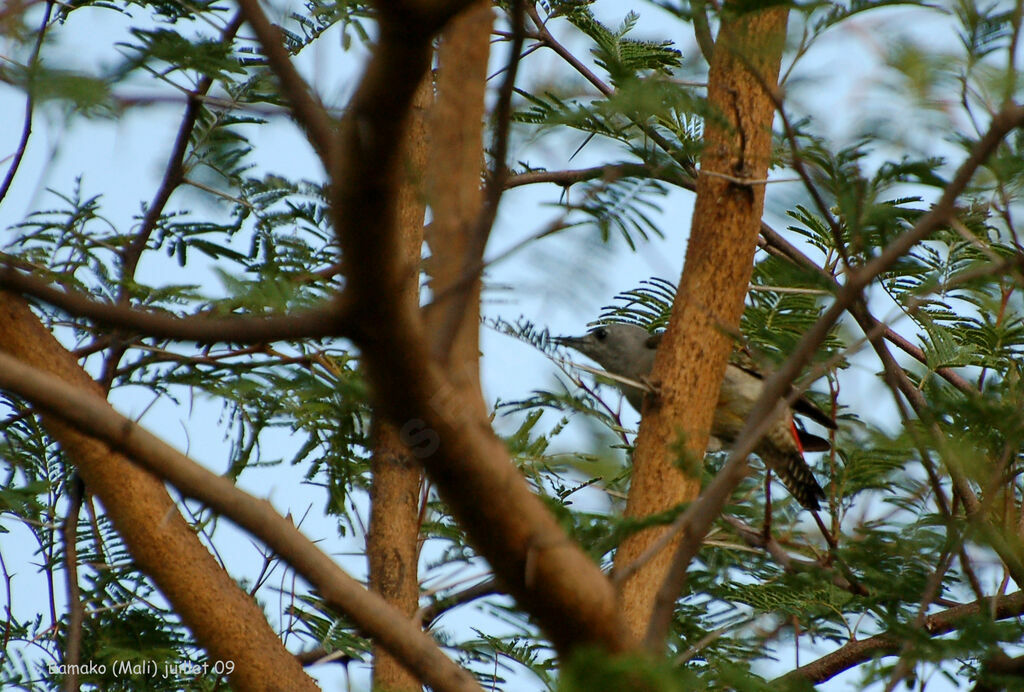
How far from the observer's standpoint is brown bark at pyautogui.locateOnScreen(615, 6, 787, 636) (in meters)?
3.10

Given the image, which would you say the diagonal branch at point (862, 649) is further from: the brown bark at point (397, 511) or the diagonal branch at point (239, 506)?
the diagonal branch at point (239, 506)

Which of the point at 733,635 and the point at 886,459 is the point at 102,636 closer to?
the point at 733,635

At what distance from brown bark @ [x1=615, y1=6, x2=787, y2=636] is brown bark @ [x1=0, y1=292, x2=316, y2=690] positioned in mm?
1106

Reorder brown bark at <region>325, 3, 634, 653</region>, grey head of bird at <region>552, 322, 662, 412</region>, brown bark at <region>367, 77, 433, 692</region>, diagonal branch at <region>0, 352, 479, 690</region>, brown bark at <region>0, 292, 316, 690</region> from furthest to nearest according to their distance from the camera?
1. grey head of bird at <region>552, 322, 662, 412</region>
2. brown bark at <region>367, 77, 433, 692</region>
3. brown bark at <region>0, 292, 316, 690</region>
4. diagonal branch at <region>0, 352, 479, 690</region>
5. brown bark at <region>325, 3, 634, 653</region>

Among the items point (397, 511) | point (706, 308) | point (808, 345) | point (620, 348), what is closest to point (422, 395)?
point (808, 345)

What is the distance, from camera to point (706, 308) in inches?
124

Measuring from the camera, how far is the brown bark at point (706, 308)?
3098mm

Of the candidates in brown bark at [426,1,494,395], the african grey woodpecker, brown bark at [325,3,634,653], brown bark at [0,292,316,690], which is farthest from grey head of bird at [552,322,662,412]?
brown bark at [325,3,634,653]

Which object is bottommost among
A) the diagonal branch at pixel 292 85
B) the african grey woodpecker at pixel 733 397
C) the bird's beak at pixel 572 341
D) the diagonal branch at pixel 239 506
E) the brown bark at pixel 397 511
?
the diagonal branch at pixel 239 506

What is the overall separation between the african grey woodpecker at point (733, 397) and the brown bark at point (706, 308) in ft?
6.81

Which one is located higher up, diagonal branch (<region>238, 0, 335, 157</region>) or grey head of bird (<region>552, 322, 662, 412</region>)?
grey head of bird (<region>552, 322, 662, 412</region>)

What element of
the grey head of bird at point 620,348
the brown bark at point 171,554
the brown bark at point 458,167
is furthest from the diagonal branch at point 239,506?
the grey head of bird at point 620,348

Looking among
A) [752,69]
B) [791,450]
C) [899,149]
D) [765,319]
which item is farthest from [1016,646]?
[791,450]

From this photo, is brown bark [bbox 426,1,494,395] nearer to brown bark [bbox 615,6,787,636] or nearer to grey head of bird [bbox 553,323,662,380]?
brown bark [bbox 615,6,787,636]
